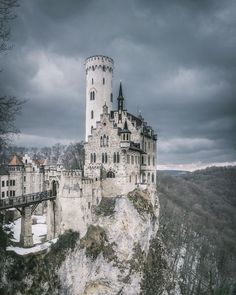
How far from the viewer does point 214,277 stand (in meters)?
60.9

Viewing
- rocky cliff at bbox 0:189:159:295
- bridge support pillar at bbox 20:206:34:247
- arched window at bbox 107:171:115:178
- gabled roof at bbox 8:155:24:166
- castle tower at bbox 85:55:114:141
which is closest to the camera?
rocky cliff at bbox 0:189:159:295

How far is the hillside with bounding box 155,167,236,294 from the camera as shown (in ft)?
178

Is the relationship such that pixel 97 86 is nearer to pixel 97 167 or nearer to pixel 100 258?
pixel 97 167

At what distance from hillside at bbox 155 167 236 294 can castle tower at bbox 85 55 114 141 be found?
2174 cm

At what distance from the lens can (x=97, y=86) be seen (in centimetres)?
4647

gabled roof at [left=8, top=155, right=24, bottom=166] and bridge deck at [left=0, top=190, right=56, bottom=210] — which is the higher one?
gabled roof at [left=8, top=155, right=24, bottom=166]

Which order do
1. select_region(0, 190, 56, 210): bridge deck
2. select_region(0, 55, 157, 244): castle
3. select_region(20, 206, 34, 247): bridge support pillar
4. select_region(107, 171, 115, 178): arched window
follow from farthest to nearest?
select_region(107, 171, 115, 178): arched window, select_region(0, 55, 157, 244): castle, select_region(20, 206, 34, 247): bridge support pillar, select_region(0, 190, 56, 210): bridge deck

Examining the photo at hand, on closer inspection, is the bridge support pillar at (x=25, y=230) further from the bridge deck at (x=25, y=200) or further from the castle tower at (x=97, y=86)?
the castle tower at (x=97, y=86)

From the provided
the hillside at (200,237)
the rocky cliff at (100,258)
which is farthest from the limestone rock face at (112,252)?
the hillside at (200,237)

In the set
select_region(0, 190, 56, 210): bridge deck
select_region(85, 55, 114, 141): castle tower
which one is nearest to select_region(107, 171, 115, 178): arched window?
select_region(0, 190, 56, 210): bridge deck

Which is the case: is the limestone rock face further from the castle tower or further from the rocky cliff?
the castle tower

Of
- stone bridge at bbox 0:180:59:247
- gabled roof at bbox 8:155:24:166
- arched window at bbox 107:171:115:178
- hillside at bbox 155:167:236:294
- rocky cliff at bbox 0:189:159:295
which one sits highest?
gabled roof at bbox 8:155:24:166

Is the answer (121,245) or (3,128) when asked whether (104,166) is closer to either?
(121,245)

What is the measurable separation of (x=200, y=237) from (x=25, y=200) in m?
54.6
